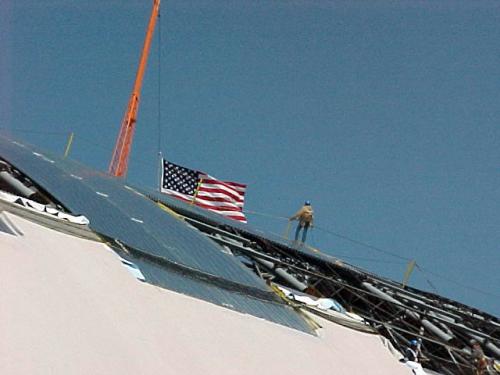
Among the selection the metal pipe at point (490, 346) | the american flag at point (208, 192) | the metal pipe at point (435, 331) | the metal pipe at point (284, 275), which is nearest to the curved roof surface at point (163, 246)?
the metal pipe at point (284, 275)

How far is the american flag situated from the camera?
30.4 meters

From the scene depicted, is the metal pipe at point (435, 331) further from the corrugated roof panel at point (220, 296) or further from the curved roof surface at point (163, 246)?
the corrugated roof panel at point (220, 296)

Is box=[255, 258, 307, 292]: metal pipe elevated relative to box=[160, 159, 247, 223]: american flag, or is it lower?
lower

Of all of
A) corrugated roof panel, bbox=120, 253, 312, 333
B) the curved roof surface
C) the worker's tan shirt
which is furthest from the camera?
the worker's tan shirt

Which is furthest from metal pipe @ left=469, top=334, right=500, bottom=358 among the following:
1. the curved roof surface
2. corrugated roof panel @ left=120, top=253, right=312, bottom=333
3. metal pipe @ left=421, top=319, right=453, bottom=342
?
corrugated roof panel @ left=120, top=253, right=312, bottom=333

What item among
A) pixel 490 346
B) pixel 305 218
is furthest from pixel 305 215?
pixel 490 346

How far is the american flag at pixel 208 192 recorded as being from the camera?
3036cm

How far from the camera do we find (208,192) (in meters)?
30.5

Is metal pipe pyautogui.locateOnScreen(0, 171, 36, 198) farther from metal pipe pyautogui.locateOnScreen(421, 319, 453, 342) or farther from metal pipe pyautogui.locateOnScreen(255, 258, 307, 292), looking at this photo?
metal pipe pyautogui.locateOnScreen(421, 319, 453, 342)

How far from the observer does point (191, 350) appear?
10.7m

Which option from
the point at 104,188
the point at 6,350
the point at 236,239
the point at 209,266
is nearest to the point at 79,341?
the point at 6,350

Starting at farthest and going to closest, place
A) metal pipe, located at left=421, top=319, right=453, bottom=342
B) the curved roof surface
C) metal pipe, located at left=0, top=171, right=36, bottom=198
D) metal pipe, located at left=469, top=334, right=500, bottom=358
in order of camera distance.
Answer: metal pipe, located at left=421, top=319, right=453, bottom=342 → metal pipe, located at left=469, top=334, right=500, bottom=358 → metal pipe, located at left=0, top=171, right=36, bottom=198 → the curved roof surface

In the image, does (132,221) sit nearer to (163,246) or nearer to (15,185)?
(163,246)

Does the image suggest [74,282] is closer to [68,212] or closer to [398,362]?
[68,212]
